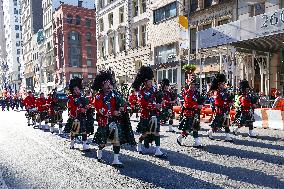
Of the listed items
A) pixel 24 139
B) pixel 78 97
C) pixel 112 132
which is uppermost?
pixel 78 97

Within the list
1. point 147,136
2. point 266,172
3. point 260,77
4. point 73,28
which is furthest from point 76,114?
point 73,28

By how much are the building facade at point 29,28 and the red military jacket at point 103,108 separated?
252 ft

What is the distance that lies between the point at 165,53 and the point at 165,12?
3717 mm

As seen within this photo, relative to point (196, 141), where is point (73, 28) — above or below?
above

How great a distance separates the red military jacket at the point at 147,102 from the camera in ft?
27.8

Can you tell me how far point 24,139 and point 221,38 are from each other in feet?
38.4

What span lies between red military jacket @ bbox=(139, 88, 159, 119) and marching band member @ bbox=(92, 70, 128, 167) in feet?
3.26

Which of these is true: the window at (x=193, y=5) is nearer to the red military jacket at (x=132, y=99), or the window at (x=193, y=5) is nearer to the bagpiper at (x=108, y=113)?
the red military jacket at (x=132, y=99)

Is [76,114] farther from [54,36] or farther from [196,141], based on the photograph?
[54,36]

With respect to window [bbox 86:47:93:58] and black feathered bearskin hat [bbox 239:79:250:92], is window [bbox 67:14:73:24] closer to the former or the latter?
window [bbox 86:47:93:58]

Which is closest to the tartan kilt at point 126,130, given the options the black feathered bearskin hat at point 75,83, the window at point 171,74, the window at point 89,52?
the black feathered bearskin hat at point 75,83

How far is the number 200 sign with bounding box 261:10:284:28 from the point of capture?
15.0 metres

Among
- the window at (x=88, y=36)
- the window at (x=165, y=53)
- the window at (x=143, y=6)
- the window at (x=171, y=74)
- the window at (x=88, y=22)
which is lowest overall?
the window at (x=171, y=74)

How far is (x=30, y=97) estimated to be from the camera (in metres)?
17.7
